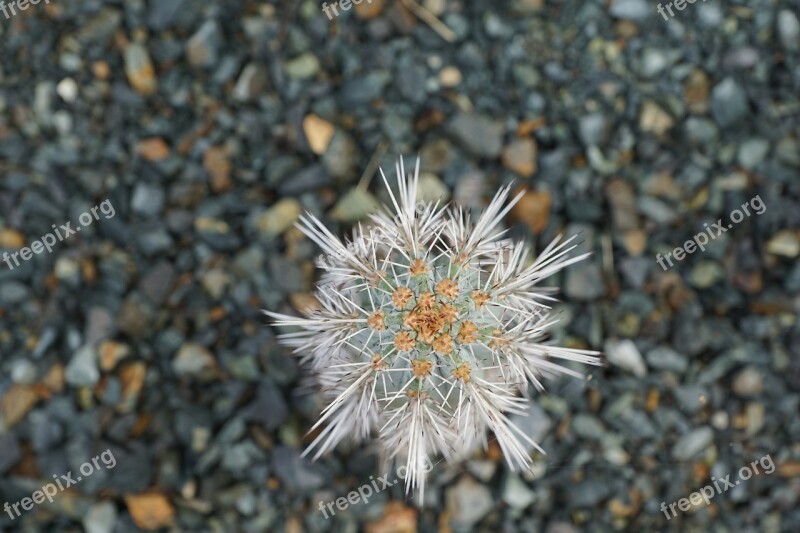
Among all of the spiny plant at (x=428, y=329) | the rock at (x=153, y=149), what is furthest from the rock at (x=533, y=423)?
the rock at (x=153, y=149)

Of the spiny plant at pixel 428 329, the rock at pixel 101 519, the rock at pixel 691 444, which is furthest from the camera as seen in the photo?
the rock at pixel 691 444

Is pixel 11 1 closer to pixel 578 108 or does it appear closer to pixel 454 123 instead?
pixel 454 123

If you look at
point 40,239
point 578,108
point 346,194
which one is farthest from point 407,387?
point 40,239

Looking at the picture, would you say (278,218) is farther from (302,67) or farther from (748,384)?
(748,384)

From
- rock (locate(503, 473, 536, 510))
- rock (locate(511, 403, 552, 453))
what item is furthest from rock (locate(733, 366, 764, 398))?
rock (locate(503, 473, 536, 510))

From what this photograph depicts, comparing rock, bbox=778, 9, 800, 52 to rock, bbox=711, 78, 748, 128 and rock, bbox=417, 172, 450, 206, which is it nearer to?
rock, bbox=711, 78, 748, 128

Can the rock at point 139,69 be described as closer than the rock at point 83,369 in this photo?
No

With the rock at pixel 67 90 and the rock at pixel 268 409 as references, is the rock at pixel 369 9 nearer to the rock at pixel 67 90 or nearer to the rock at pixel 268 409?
the rock at pixel 67 90
